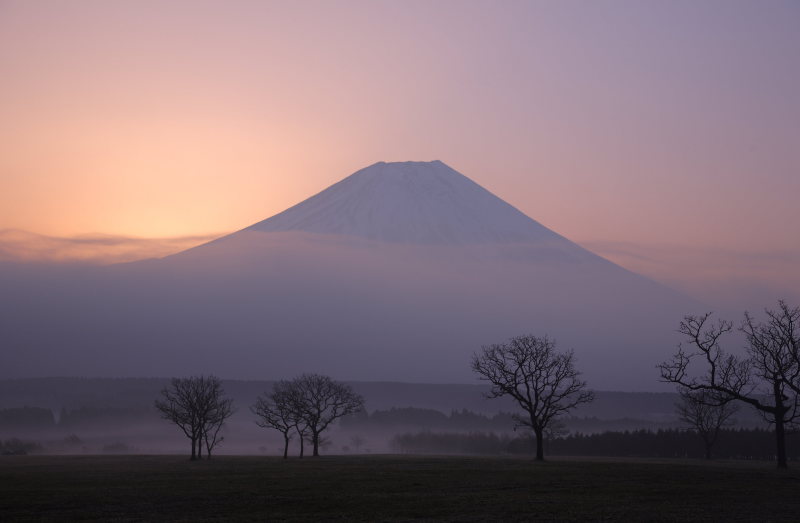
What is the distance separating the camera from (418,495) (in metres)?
36.2

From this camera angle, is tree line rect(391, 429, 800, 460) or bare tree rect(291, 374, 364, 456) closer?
bare tree rect(291, 374, 364, 456)

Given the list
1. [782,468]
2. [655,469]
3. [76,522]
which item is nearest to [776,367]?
[782,468]

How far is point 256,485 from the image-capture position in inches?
1679

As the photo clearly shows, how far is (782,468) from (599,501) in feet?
78.3

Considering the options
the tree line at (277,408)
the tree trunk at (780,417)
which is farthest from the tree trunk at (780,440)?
the tree line at (277,408)

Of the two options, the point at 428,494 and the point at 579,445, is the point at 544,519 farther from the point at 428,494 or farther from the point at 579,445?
the point at 579,445

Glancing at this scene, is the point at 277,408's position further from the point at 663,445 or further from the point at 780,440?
the point at 780,440

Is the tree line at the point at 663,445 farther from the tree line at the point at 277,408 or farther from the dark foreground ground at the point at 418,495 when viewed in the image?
the dark foreground ground at the point at 418,495

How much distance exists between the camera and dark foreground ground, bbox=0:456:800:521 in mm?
30125

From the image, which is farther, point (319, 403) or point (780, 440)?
point (319, 403)

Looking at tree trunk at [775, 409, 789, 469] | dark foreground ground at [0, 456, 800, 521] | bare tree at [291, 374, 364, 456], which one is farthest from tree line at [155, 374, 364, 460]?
tree trunk at [775, 409, 789, 469]

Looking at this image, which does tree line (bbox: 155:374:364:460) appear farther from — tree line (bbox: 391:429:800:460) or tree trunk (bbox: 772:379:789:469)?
tree trunk (bbox: 772:379:789:469)

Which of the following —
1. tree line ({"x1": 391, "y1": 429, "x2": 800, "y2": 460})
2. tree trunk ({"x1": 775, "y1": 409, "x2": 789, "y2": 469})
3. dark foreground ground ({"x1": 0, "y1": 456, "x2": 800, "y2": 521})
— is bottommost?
tree line ({"x1": 391, "y1": 429, "x2": 800, "y2": 460})

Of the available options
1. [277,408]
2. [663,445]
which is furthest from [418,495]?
[663,445]
